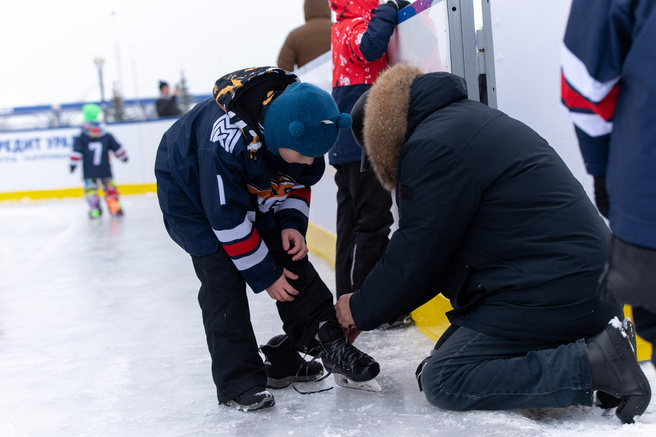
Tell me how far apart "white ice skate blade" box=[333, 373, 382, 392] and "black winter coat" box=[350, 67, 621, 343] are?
0.34 meters

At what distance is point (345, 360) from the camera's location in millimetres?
1962

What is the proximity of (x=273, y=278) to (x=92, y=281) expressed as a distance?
2558 millimetres

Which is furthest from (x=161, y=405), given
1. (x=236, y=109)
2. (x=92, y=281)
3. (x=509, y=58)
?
(x=92, y=281)

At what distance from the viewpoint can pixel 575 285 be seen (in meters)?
1.61

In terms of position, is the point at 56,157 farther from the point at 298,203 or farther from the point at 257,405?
the point at 257,405

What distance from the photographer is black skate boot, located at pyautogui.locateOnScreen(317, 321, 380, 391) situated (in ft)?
6.37

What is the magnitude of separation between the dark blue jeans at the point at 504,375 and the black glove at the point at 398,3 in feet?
4.47

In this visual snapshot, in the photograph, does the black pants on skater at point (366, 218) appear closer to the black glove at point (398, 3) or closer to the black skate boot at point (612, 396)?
the black glove at point (398, 3)

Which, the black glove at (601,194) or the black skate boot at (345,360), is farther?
the black skate boot at (345,360)

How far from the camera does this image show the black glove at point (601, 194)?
3.76 feet

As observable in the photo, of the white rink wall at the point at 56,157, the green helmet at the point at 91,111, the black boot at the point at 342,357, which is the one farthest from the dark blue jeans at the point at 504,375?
the white rink wall at the point at 56,157

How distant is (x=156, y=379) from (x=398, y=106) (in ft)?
4.07

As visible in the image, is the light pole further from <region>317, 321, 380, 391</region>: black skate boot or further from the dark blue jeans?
the dark blue jeans

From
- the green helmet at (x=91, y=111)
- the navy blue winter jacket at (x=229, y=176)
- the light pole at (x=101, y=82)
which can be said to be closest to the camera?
the navy blue winter jacket at (x=229, y=176)
